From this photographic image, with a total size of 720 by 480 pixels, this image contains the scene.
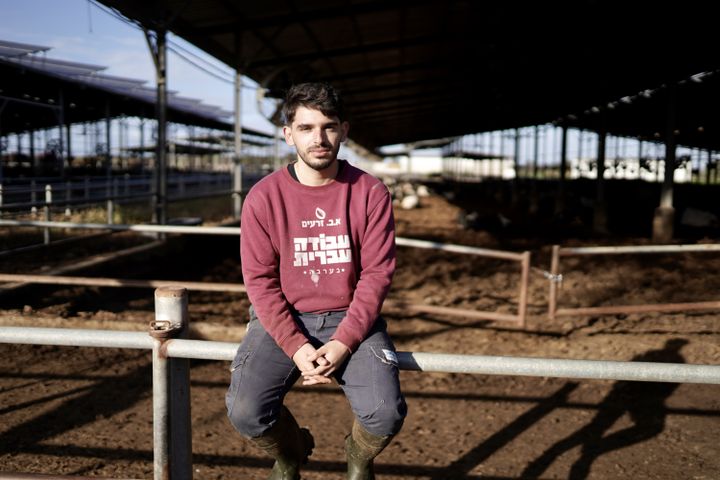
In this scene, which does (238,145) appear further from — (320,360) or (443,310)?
(320,360)

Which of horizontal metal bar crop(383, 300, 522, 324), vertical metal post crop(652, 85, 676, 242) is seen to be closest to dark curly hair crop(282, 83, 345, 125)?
horizontal metal bar crop(383, 300, 522, 324)

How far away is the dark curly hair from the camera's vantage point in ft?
6.68

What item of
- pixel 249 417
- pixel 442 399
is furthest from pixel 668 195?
pixel 249 417

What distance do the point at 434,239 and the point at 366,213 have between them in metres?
10.9

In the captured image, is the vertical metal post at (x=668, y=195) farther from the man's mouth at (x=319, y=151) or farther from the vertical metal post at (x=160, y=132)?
the man's mouth at (x=319, y=151)

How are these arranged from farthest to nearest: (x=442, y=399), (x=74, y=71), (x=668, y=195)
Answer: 1. (x=74, y=71)
2. (x=668, y=195)
3. (x=442, y=399)

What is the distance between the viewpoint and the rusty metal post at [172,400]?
1.67 meters

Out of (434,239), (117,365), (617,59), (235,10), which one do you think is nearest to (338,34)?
(235,10)

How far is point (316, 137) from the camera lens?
80.7 inches

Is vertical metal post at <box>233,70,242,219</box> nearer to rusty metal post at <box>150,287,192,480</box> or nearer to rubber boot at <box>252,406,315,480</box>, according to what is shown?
rubber boot at <box>252,406,315,480</box>

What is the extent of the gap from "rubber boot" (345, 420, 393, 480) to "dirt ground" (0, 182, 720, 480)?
60.4 inches

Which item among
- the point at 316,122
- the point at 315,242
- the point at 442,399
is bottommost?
the point at 442,399

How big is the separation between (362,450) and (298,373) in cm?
34

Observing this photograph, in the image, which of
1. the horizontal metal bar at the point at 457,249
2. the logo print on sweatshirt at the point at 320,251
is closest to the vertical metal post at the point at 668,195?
the horizontal metal bar at the point at 457,249
